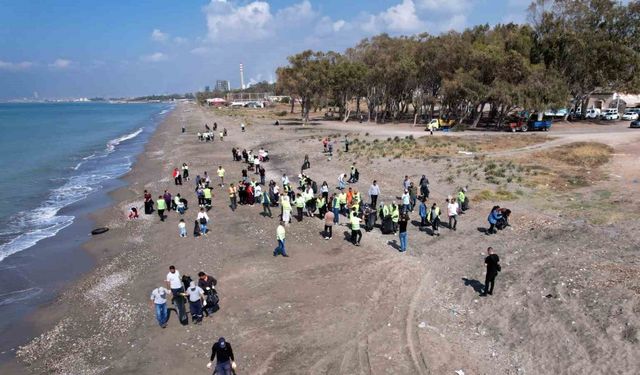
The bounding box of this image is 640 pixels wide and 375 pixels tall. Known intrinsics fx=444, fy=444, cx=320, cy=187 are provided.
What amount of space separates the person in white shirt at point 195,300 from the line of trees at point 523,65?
1653 inches

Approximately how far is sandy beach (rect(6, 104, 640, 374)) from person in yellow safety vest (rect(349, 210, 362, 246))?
31 cm

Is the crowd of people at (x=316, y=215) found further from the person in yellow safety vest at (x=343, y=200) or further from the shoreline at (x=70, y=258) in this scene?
the shoreline at (x=70, y=258)

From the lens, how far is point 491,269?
1235cm

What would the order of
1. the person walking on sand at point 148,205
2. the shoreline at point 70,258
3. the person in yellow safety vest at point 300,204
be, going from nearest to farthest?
the shoreline at point 70,258 < the person in yellow safety vest at point 300,204 < the person walking on sand at point 148,205

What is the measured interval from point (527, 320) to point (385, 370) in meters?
4.15

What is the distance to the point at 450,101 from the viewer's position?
54.0m

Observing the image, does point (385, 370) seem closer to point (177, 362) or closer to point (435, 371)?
point (435, 371)

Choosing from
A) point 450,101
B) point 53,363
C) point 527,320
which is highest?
point 450,101

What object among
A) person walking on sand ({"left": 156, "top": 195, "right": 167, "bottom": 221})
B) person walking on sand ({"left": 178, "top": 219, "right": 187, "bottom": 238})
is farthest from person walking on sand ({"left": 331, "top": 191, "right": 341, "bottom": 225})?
person walking on sand ({"left": 156, "top": 195, "right": 167, "bottom": 221})

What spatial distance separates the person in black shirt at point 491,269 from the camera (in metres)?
12.2

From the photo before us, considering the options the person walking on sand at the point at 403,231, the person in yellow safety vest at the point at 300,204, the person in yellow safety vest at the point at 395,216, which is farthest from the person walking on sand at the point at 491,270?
the person in yellow safety vest at the point at 300,204

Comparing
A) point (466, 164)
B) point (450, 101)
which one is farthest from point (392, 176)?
point (450, 101)

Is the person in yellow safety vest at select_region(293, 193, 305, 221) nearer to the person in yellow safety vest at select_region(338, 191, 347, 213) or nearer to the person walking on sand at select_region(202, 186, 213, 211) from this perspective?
the person in yellow safety vest at select_region(338, 191, 347, 213)

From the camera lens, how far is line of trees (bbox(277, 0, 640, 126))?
46938mm
